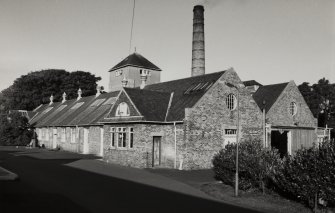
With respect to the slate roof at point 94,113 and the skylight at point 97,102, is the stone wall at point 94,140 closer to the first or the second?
the slate roof at point 94,113

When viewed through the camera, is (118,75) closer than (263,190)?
No

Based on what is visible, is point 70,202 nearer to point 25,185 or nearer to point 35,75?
point 25,185

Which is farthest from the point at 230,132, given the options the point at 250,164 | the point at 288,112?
the point at 250,164

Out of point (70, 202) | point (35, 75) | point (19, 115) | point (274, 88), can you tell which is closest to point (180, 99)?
point (274, 88)

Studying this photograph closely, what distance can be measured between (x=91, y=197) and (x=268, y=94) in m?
27.7

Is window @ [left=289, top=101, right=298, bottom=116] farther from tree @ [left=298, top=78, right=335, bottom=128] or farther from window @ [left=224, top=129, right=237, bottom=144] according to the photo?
tree @ [left=298, top=78, right=335, bottom=128]

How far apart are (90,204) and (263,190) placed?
8.19 m

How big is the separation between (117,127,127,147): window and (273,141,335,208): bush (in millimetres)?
16089

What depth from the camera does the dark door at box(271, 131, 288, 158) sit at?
3569 cm

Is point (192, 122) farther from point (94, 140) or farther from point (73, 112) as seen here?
point (73, 112)

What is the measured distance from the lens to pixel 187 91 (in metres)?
30.7

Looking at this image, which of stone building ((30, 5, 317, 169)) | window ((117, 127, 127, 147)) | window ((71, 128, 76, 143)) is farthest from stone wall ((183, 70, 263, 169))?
window ((71, 128, 76, 143))

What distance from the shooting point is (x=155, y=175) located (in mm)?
22766

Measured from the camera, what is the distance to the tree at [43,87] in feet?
260
